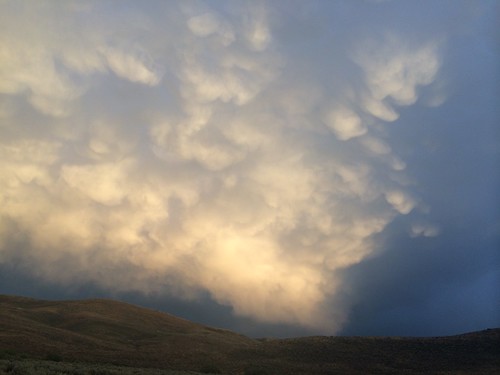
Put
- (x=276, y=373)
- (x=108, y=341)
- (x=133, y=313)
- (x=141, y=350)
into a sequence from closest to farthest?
(x=276, y=373)
(x=141, y=350)
(x=108, y=341)
(x=133, y=313)

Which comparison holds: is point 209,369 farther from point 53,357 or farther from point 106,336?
point 106,336

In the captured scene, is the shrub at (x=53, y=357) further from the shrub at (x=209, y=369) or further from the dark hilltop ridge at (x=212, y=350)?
the shrub at (x=209, y=369)

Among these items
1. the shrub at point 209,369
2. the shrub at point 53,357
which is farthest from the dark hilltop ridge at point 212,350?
the shrub at point 209,369

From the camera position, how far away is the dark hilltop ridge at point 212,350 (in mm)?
47031

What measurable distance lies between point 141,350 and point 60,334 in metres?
10.1

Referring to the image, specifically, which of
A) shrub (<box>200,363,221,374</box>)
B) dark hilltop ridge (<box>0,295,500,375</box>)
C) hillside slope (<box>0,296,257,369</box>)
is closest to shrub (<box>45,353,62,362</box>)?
dark hilltop ridge (<box>0,295,500,375</box>)

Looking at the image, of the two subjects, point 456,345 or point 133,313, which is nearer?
point 456,345

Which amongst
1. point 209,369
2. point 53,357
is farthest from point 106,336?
point 209,369

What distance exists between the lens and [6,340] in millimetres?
47906

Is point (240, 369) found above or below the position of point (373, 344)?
below

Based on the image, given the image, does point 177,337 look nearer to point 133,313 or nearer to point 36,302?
point 133,313

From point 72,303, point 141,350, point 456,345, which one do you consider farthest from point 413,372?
point 72,303

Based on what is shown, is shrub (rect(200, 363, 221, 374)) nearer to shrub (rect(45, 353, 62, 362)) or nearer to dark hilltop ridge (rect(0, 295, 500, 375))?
dark hilltop ridge (rect(0, 295, 500, 375))

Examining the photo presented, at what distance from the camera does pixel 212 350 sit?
197ft
